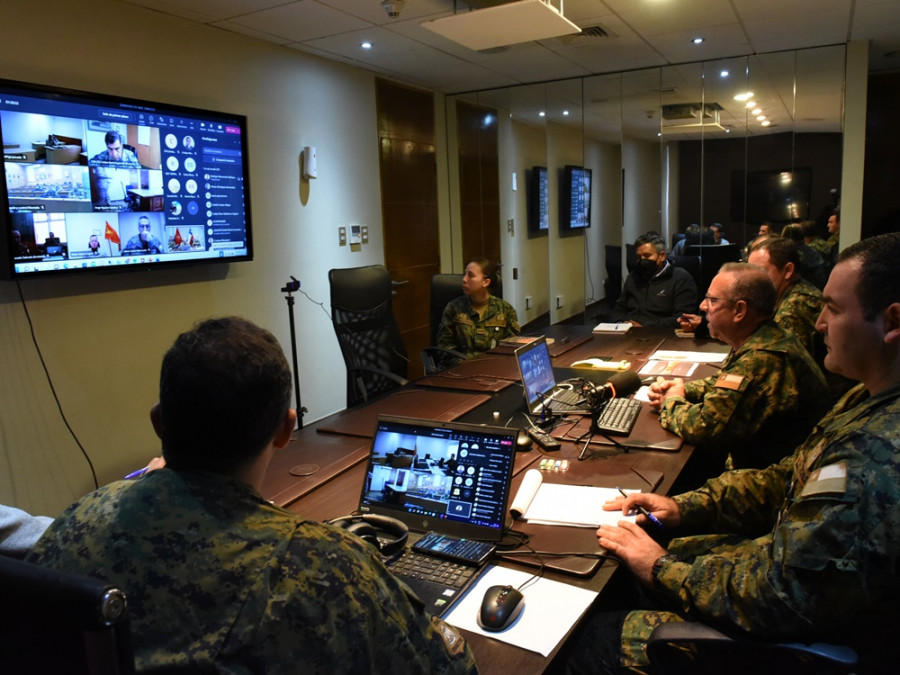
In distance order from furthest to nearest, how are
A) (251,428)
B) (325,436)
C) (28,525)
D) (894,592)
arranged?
1. (325,436)
2. (28,525)
3. (894,592)
4. (251,428)

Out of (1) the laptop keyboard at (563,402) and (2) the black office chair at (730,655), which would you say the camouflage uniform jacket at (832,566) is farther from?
(1) the laptop keyboard at (563,402)

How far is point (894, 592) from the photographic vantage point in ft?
3.87

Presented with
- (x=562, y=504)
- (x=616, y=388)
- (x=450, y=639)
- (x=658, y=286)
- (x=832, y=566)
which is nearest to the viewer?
(x=450, y=639)

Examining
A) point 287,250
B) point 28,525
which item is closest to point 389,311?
point 287,250

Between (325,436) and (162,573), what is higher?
(162,573)

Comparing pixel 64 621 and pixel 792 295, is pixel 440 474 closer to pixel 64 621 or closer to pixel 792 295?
pixel 64 621

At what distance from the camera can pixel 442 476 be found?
1.55m

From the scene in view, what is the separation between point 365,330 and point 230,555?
9.94 feet

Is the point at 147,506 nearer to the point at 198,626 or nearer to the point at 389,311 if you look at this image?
the point at 198,626

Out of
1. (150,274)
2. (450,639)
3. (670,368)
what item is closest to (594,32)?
(670,368)

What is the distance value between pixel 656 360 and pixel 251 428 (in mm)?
2721

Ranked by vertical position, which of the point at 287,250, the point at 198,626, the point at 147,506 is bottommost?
the point at 198,626

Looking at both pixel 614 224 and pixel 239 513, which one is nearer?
pixel 239 513

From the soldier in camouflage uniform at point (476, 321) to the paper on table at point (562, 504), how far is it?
2.25m
